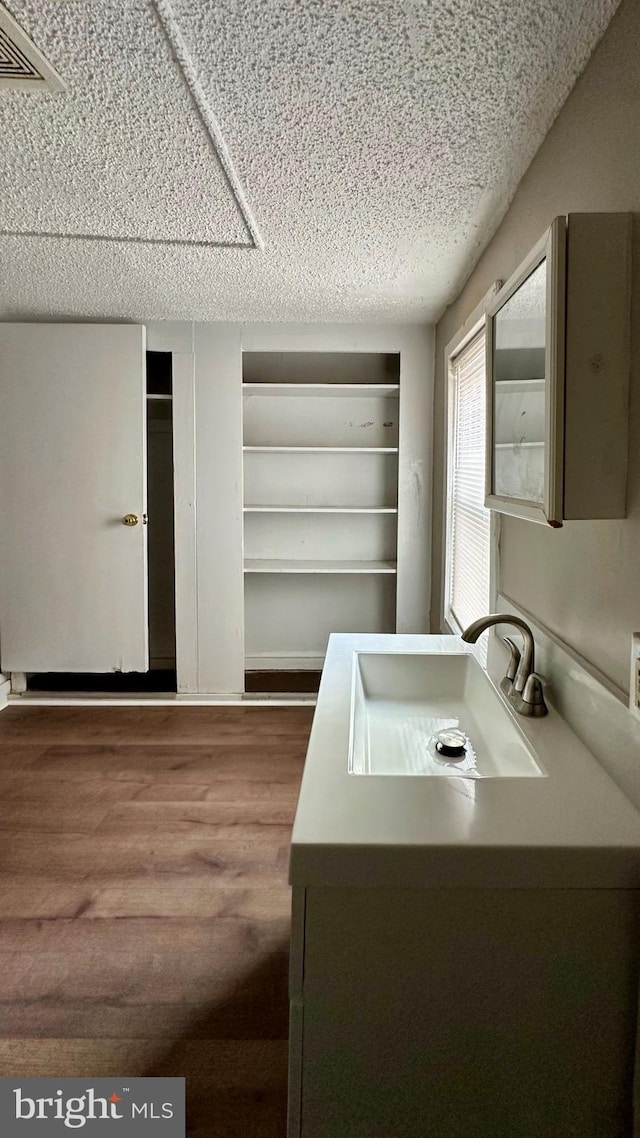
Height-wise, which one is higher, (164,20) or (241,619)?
(164,20)

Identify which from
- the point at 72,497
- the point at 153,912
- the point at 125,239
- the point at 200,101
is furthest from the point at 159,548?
the point at 200,101

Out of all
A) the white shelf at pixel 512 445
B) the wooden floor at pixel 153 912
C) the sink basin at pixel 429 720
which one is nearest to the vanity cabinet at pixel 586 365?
the white shelf at pixel 512 445

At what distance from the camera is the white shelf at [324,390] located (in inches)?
153

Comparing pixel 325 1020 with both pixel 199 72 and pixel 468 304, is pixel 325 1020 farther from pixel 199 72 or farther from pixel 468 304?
pixel 468 304

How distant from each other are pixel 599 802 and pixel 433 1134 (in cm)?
54

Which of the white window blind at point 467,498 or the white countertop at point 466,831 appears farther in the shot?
the white window blind at point 467,498

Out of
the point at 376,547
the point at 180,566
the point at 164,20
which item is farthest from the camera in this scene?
the point at 376,547

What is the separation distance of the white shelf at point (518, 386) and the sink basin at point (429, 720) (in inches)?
27.9

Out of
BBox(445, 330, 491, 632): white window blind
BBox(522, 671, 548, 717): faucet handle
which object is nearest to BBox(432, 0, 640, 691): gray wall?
BBox(522, 671, 548, 717): faucet handle

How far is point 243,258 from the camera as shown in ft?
8.82

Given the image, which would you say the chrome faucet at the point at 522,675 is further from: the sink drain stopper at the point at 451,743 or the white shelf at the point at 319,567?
the white shelf at the point at 319,567

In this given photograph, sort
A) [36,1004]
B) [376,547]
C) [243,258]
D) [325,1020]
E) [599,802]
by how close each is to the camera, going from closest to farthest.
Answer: [325,1020] → [599,802] → [36,1004] → [243,258] → [376,547]

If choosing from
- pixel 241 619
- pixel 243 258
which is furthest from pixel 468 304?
pixel 241 619

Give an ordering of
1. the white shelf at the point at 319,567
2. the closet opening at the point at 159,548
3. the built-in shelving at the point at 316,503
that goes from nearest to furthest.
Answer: the white shelf at the point at 319,567, the built-in shelving at the point at 316,503, the closet opening at the point at 159,548
